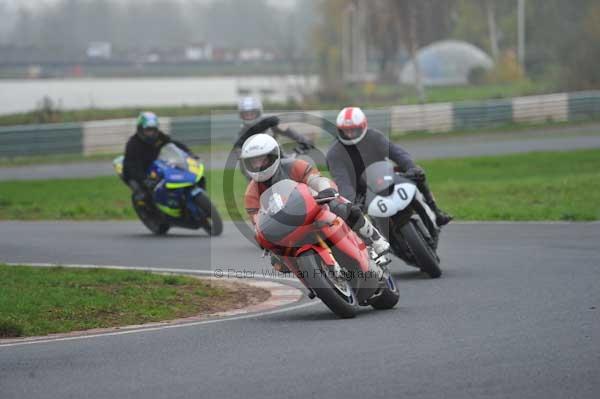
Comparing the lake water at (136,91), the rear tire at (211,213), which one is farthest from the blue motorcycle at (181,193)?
the lake water at (136,91)

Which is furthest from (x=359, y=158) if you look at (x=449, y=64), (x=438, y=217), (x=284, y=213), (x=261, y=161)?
(x=449, y=64)

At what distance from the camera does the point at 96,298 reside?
1062 cm

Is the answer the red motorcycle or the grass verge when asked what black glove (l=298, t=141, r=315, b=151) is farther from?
the red motorcycle

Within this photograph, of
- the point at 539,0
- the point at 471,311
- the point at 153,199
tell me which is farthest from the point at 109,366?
the point at 539,0

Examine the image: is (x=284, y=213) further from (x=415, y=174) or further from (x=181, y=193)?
(x=181, y=193)

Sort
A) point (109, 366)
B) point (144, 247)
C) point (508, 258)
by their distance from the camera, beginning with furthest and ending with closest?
point (144, 247), point (508, 258), point (109, 366)

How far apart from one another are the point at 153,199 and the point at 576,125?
23349 mm

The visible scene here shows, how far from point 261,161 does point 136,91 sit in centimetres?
5724

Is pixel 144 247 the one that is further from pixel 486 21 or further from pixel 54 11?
pixel 54 11

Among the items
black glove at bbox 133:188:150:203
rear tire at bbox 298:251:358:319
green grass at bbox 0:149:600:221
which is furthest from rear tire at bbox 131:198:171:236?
rear tire at bbox 298:251:358:319

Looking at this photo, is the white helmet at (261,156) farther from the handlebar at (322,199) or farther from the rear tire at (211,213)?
the rear tire at (211,213)

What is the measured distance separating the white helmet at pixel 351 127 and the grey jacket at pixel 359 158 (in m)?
0.09

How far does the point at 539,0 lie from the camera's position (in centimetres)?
7481

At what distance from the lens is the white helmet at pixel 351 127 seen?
12.0m
